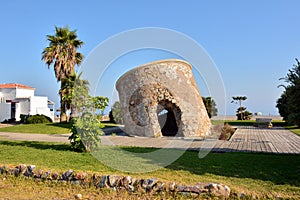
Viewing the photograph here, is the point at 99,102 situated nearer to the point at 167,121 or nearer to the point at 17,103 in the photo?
the point at 167,121

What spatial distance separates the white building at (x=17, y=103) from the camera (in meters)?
32.1

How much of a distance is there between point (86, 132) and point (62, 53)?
61.5ft

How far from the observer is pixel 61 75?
25938 millimetres

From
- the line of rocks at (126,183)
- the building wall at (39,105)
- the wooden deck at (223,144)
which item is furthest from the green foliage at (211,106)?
the building wall at (39,105)

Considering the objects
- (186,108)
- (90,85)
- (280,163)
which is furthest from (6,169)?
(186,108)

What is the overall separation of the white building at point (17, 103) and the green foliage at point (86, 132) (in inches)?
1041

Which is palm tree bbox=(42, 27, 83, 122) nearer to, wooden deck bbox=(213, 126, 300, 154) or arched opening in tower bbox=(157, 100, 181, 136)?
arched opening in tower bbox=(157, 100, 181, 136)

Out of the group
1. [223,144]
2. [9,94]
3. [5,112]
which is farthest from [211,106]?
[9,94]

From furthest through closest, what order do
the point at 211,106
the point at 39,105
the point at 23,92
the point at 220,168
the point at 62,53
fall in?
the point at 23,92 < the point at 39,105 < the point at 62,53 < the point at 211,106 < the point at 220,168

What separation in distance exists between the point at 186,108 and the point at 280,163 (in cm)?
757

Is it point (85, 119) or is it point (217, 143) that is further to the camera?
point (217, 143)

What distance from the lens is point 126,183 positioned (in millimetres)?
5320

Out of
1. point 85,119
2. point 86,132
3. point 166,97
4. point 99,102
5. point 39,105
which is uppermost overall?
point 39,105

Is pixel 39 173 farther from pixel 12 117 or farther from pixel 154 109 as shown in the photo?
pixel 12 117
